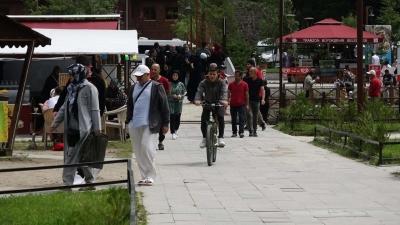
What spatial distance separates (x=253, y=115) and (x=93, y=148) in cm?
1292

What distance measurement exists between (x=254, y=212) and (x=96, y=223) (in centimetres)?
285

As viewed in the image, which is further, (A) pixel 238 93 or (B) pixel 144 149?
(A) pixel 238 93

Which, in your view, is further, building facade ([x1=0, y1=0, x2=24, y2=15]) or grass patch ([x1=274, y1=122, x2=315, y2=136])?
building facade ([x1=0, y1=0, x2=24, y2=15])

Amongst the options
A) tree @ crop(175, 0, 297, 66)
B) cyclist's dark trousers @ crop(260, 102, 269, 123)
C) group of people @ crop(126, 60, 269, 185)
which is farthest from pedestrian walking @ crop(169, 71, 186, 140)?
tree @ crop(175, 0, 297, 66)

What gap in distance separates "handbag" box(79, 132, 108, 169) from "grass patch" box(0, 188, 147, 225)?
54 cm

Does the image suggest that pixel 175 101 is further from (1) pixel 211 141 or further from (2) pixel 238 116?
(1) pixel 211 141

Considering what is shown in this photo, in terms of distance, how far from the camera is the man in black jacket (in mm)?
14453

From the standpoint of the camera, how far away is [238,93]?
25.2 m

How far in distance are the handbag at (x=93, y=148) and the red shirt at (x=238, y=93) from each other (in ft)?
39.3

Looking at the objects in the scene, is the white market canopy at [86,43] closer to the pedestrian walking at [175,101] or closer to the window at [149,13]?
the pedestrian walking at [175,101]

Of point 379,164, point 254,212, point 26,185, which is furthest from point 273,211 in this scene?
point 379,164

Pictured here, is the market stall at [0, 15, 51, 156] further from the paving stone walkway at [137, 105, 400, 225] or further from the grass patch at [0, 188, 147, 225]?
the grass patch at [0, 188, 147, 225]

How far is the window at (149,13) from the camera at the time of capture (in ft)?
300

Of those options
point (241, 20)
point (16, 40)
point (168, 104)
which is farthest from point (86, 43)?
point (241, 20)
